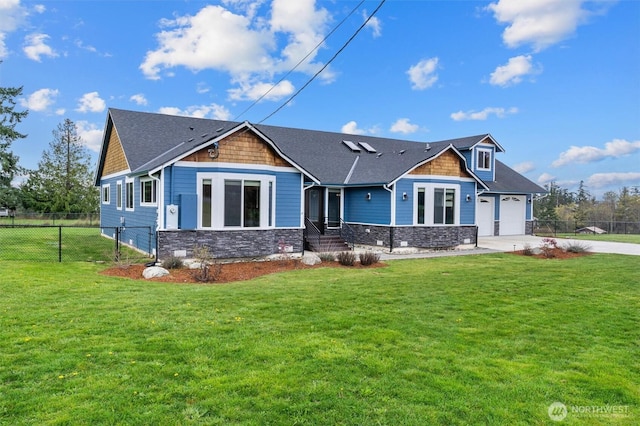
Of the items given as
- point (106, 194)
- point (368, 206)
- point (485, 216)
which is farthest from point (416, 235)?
point (106, 194)

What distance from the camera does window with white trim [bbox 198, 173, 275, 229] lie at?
481 inches

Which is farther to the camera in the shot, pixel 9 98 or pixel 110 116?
pixel 9 98

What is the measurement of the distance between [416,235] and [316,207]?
4495 millimetres

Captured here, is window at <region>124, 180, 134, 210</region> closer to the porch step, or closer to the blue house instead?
the blue house

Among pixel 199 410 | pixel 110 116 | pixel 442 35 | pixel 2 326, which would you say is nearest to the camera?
pixel 199 410

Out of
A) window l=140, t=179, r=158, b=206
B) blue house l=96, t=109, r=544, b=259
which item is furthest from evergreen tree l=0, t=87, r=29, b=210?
window l=140, t=179, r=158, b=206

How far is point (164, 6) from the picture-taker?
54.5 feet

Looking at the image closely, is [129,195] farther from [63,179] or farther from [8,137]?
[63,179]

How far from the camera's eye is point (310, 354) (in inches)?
177

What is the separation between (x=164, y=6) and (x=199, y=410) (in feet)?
57.7

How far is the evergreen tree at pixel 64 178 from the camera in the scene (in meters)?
34.8

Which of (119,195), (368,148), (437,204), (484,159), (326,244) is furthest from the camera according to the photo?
(484,159)

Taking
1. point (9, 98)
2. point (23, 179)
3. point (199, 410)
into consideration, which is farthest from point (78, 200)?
point (199, 410)

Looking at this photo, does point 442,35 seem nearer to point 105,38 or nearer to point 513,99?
point 513,99
